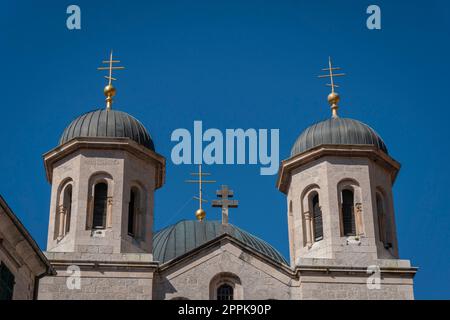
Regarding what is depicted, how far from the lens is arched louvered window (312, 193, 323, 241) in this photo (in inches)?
1319

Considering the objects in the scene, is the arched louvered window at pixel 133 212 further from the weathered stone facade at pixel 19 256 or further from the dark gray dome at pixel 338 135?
the weathered stone facade at pixel 19 256

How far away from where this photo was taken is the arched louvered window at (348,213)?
3319 cm

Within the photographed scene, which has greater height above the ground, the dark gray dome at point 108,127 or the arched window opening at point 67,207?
the dark gray dome at point 108,127

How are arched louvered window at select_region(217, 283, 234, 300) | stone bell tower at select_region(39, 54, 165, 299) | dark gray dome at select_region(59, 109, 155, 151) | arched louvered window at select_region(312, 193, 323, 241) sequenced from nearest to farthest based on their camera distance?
1. stone bell tower at select_region(39, 54, 165, 299)
2. arched louvered window at select_region(217, 283, 234, 300)
3. arched louvered window at select_region(312, 193, 323, 241)
4. dark gray dome at select_region(59, 109, 155, 151)

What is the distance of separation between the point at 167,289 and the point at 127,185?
11.2 ft

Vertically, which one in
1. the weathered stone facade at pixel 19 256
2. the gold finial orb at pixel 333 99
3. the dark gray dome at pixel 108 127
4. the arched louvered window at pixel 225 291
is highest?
the gold finial orb at pixel 333 99

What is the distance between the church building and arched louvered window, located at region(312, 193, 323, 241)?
29 millimetres

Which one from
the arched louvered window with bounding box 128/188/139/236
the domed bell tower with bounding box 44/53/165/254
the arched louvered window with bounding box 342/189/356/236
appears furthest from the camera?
the arched louvered window with bounding box 128/188/139/236

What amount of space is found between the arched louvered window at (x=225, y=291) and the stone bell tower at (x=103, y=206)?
204cm

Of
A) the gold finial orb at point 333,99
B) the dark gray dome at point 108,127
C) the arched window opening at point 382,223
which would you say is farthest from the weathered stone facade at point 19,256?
the gold finial orb at point 333,99

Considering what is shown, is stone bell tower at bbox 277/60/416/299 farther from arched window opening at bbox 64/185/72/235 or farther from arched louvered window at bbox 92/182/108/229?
arched window opening at bbox 64/185/72/235

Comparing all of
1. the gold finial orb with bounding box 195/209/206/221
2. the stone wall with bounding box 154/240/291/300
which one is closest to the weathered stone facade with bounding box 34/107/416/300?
the stone wall with bounding box 154/240/291/300
